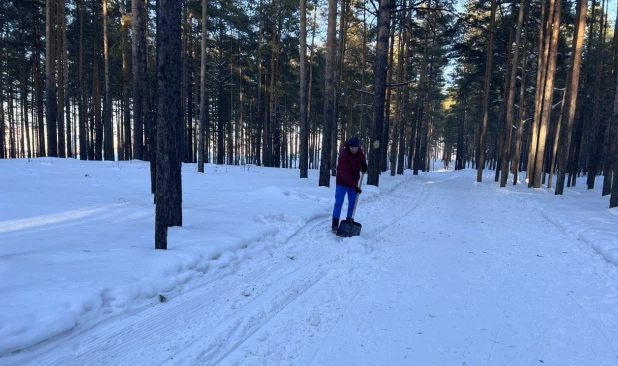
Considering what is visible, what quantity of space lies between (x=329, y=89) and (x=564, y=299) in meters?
10.2

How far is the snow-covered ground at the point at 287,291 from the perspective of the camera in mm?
2717

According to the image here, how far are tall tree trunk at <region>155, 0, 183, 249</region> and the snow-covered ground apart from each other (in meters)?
0.57

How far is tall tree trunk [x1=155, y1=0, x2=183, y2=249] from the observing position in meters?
4.42

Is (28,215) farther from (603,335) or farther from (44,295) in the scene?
(603,335)

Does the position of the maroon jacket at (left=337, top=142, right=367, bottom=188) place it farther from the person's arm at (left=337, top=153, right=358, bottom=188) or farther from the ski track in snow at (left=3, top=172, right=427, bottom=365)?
the ski track in snow at (left=3, top=172, right=427, bottom=365)

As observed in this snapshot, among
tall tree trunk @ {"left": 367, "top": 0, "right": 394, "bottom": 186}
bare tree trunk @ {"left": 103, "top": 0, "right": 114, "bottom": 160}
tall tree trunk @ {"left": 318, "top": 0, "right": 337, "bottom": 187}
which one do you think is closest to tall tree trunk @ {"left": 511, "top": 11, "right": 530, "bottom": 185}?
tall tree trunk @ {"left": 367, "top": 0, "right": 394, "bottom": 186}

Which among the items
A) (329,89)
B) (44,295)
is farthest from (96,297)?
(329,89)

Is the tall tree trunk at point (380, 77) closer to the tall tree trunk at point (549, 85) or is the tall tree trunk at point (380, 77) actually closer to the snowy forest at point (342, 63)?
the snowy forest at point (342, 63)

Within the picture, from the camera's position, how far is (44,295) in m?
2.88

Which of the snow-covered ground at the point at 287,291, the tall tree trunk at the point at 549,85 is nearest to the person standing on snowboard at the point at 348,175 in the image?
the snow-covered ground at the point at 287,291

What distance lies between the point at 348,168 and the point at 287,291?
3421 millimetres

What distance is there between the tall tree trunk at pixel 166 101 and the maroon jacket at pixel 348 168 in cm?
336

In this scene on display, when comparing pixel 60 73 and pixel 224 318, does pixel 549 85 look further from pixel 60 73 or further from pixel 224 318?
pixel 60 73

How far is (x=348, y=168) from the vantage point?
6.68 m
